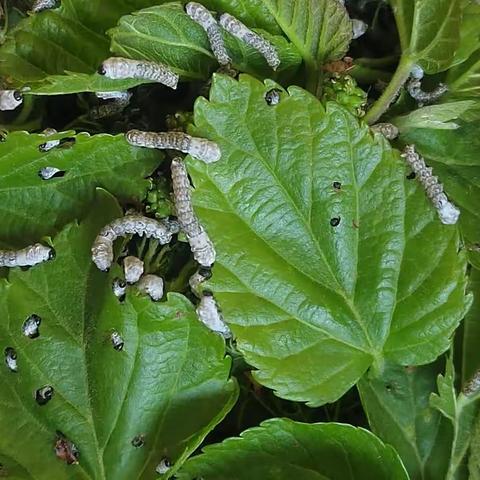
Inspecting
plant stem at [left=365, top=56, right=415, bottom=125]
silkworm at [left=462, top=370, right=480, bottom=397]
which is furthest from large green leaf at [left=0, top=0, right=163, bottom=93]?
silkworm at [left=462, top=370, right=480, bottom=397]

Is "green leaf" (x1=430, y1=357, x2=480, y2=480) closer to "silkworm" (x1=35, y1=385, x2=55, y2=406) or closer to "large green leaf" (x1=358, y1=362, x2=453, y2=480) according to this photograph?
"large green leaf" (x1=358, y1=362, x2=453, y2=480)

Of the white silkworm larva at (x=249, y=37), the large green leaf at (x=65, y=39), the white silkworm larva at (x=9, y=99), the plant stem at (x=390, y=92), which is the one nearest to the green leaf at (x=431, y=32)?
the plant stem at (x=390, y=92)

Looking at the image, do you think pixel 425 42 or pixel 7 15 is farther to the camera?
pixel 7 15

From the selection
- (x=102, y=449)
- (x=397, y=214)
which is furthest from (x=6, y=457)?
(x=397, y=214)

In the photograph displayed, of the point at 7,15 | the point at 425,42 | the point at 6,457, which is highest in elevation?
the point at 425,42

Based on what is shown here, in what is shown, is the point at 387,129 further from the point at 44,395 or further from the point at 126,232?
the point at 44,395

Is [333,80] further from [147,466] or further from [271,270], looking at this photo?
[147,466]

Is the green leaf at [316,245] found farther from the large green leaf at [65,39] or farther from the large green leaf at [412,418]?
the large green leaf at [65,39]
